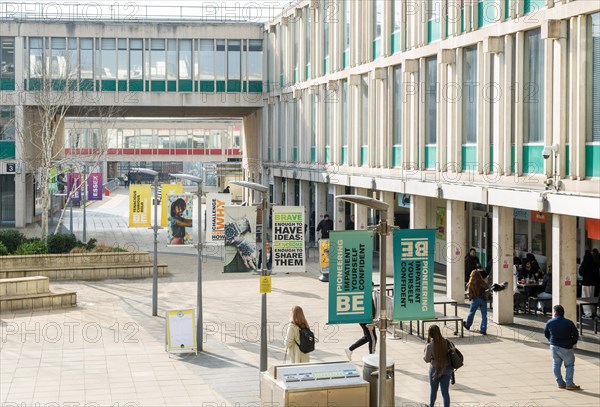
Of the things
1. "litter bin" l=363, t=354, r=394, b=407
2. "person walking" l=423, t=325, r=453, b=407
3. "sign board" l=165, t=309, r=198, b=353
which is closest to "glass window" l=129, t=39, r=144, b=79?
"sign board" l=165, t=309, r=198, b=353

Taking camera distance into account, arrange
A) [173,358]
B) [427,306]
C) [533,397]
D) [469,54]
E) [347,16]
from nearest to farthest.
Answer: [427,306]
[533,397]
[173,358]
[469,54]
[347,16]

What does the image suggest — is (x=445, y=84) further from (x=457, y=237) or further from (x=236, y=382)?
(x=236, y=382)

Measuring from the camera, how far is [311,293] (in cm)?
Answer: 2916

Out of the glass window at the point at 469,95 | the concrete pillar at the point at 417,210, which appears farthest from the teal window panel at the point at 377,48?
the glass window at the point at 469,95

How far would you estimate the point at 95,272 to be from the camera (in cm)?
3206

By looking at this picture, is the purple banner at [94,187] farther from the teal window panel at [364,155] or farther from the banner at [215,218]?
the banner at [215,218]

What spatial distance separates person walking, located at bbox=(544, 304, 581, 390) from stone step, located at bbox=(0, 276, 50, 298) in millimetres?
14492

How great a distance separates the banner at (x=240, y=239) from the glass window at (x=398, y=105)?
490 inches

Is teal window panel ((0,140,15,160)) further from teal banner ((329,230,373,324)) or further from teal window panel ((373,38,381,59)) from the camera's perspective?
teal banner ((329,230,373,324))

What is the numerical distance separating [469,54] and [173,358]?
11616 millimetres

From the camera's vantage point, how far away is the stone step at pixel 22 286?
1004 inches

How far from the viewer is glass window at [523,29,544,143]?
22.0 meters

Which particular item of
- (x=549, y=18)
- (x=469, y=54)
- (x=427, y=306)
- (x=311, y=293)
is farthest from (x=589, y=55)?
(x=311, y=293)

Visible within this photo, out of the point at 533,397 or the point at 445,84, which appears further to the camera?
the point at 445,84
